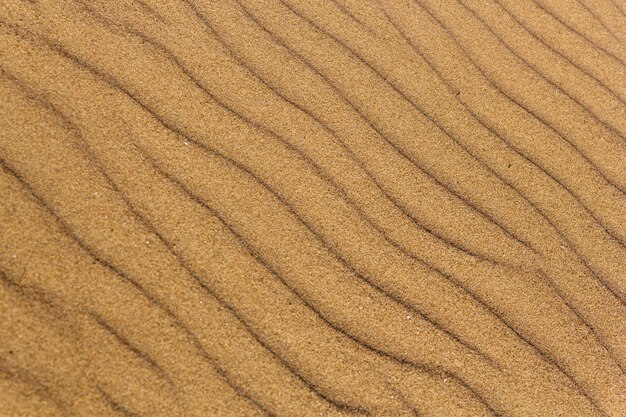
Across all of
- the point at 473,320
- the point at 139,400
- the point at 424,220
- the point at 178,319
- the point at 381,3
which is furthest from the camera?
the point at 381,3

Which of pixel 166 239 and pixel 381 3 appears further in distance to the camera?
pixel 381 3

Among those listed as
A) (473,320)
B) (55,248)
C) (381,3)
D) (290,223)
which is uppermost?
(381,3)

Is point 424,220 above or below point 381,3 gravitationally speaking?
below

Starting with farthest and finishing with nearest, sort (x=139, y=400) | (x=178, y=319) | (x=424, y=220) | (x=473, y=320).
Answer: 1. (x=424, y=220)
2. (x=473, y=320)
3. (x=178, y=319)
4. (x=139, y=400)

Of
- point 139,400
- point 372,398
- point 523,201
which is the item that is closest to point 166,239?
point 139,400

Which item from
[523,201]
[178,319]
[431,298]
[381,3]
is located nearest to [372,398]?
[431,298]

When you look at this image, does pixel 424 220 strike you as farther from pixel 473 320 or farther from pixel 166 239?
pixel 166 239

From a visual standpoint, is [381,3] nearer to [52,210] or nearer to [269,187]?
[269,187]
